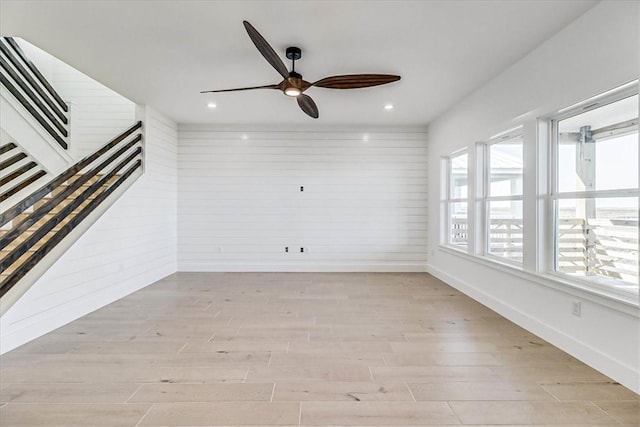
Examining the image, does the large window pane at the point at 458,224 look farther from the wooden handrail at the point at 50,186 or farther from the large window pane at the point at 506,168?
the wooden handrail at the point at 50,186

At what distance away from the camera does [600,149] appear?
8.38 ft

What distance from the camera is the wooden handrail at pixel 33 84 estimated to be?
12.4 ft

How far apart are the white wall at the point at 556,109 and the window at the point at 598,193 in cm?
19

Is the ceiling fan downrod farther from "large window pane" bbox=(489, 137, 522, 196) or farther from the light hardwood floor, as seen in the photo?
"large window pane" bbox=(489, 137, 522, 196)

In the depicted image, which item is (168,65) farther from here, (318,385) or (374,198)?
(374,198)

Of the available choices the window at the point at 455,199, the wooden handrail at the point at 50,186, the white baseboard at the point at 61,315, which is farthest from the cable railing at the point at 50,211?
the window at the point at 455,199

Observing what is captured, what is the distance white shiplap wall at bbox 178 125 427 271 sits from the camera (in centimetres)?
590

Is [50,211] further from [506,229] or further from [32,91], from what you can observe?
[506,229]

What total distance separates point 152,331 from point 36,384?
973mm

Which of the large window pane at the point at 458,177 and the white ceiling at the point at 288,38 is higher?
the white ceiling at the point at 288,38

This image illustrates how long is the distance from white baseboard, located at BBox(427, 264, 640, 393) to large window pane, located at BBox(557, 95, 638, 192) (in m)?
1.26

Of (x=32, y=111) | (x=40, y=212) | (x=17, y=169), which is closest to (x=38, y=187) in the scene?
(x=17, y=169)

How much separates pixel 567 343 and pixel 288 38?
142 inches

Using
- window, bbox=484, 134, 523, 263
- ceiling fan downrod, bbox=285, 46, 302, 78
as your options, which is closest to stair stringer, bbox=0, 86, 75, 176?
ceiling fan downrod, bbox=285, 46, 302, 78
